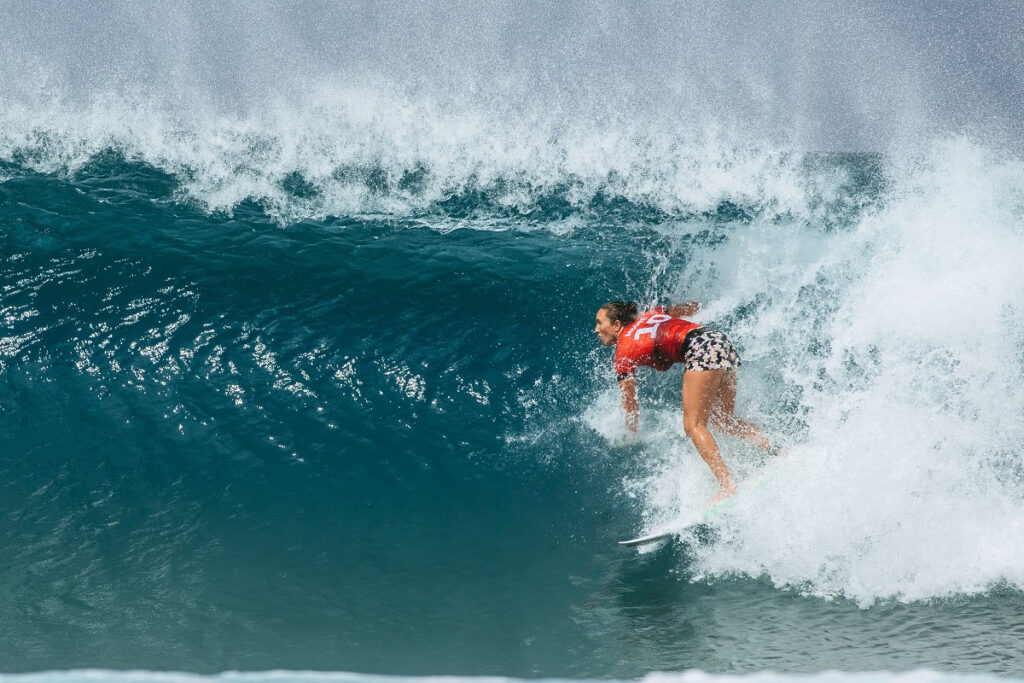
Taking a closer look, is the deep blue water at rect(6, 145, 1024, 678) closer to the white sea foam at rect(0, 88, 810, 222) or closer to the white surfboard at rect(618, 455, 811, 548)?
the white surfboard at rect(618, 455, 811, 548)

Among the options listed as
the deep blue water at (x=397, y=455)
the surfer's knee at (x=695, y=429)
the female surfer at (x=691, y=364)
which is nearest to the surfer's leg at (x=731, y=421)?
the female surfer at (x=691, y=364)

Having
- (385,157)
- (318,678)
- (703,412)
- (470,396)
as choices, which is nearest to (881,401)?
(703,412)

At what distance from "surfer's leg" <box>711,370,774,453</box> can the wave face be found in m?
0.17

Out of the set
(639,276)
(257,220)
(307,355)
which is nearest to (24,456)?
(307,355)

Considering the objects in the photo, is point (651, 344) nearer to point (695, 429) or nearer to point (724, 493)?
point (695, 429)

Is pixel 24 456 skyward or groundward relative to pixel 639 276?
groundward

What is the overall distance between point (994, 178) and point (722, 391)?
5.88 meters

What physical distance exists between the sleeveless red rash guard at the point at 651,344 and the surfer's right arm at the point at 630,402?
4cm

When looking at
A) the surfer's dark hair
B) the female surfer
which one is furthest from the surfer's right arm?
the surfer's dark hair

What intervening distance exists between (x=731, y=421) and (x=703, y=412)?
1.17 ft

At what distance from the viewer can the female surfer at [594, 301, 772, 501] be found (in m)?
4.54

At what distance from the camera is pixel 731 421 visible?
485 centimetres

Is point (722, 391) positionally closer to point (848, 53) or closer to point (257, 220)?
point (257, 220)

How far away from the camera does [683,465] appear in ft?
16.0
